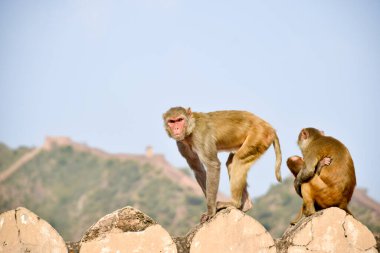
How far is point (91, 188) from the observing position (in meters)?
81.4

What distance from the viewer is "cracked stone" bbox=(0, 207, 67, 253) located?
18.4 feet

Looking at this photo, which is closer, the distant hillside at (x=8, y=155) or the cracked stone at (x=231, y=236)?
the cracked stone at (x=231, y=236)

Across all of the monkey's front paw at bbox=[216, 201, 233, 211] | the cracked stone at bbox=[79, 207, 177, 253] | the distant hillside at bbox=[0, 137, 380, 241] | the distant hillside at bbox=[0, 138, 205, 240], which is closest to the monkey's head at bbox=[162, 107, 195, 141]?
the monkey's front paw at bbox=[216, 201, 233, 211]

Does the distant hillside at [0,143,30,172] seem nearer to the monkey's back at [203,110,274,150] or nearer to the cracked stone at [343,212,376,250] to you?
the monkey's back at [203,110,274,150]

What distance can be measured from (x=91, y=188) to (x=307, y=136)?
2983 inches

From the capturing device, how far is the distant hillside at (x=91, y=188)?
70188 mm

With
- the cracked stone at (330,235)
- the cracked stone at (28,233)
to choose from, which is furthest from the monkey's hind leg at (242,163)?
the cracked stone at (28,233)

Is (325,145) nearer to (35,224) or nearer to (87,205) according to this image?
(35,224)

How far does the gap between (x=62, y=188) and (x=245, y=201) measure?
7675 cm

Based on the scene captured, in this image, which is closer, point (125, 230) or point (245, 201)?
point (125, 230)

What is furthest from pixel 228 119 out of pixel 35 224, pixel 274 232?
pixel 274 232

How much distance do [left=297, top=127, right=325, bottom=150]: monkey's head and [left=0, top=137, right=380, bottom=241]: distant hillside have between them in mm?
52489

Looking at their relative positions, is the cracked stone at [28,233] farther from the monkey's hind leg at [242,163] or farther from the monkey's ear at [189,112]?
the monkey's ear at [189,112]

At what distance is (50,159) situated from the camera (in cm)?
8450
